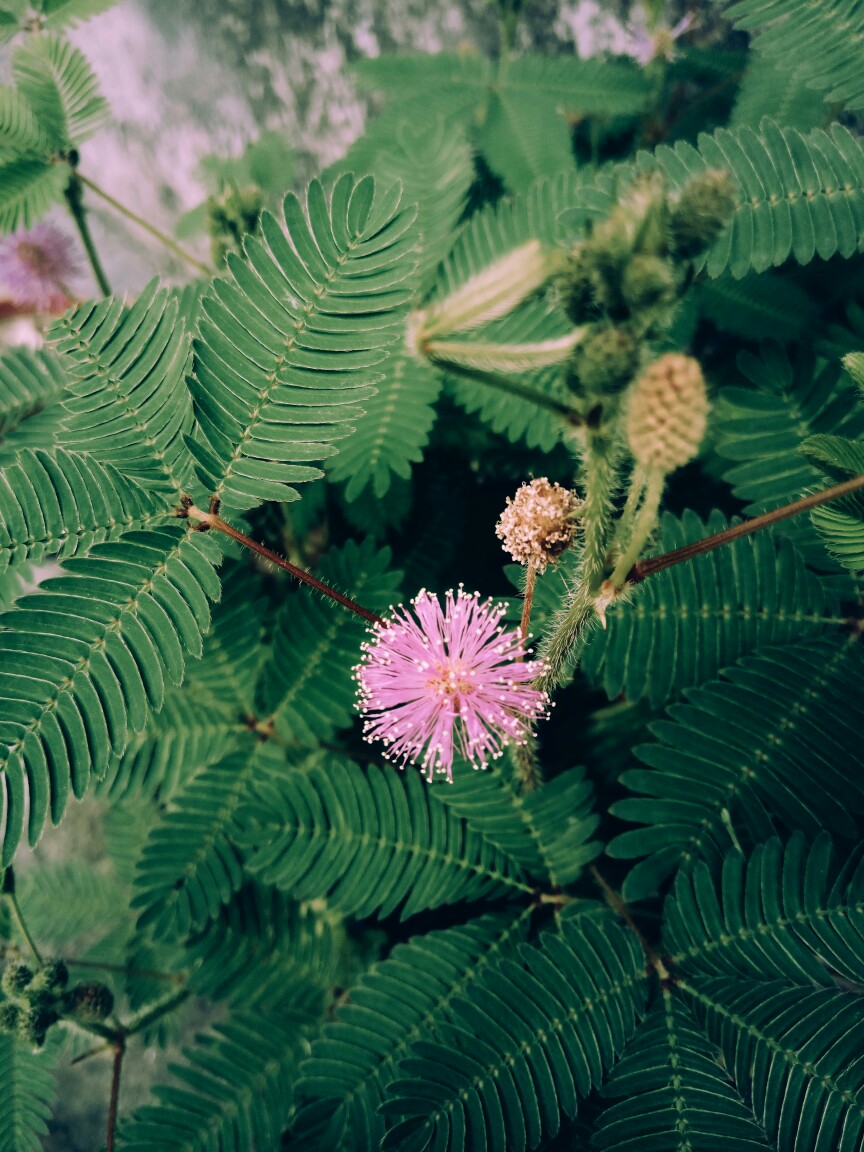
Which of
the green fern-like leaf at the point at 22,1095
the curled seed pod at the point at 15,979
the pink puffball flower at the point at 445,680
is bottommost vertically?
the green fern-like leaf at the point at 22,1095

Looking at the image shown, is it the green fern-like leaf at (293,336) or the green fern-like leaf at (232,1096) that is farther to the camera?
the green fern-like leaf at (232,1096)

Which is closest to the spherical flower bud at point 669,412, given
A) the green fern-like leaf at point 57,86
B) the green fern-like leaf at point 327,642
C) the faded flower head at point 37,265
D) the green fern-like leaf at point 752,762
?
the green fern-like leaf at point 752,762

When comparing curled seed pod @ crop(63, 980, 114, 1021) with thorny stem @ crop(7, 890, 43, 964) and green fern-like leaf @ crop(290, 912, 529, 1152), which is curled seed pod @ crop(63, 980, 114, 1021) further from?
green fern-like leaf @ crop(290, 912, 529, 1152)

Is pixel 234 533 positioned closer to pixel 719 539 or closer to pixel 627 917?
pixel 719 539

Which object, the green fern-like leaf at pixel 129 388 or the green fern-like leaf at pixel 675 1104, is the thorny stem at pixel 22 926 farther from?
the green fern-like leaf at pixel 675 1104

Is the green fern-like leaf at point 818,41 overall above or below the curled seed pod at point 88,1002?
above

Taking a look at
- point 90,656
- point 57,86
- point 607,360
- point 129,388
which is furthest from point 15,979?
point 57,86

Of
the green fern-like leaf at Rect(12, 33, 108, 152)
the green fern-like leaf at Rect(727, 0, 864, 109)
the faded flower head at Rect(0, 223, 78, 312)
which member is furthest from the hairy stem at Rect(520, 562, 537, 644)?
the faded flower head at Rect(0, 223, 78, 312)
